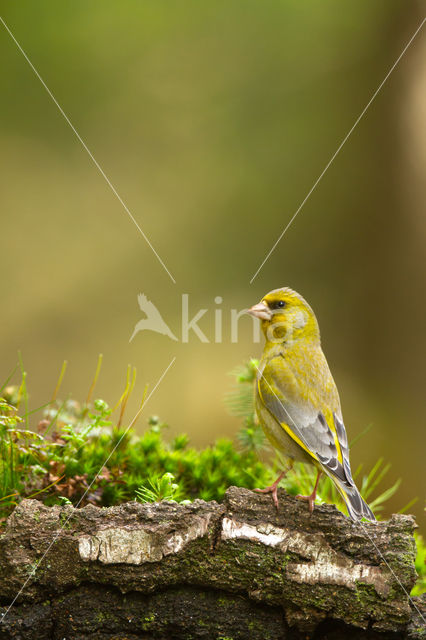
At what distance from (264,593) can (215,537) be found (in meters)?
0.20

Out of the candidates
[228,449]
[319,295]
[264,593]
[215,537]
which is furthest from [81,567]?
[319,295]

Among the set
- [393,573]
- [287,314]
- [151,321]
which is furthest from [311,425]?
[151,321]

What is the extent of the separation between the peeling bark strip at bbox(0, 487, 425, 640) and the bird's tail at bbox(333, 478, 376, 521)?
231 millimetres

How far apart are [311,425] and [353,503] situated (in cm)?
29

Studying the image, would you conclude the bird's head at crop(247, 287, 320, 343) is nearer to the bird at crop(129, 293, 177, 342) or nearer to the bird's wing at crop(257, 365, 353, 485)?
the bird's wing at crop(257, 365, 353, 485)

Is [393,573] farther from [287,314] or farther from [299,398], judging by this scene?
[287,314]

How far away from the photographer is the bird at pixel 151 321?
551cm

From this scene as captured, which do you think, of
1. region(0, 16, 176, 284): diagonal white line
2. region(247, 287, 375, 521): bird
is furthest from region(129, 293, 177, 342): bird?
region(247, 287, 375, 521): bird

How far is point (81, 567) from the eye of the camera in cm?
189

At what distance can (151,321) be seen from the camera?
565 centimetres

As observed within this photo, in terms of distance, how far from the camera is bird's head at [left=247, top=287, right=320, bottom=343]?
267cm

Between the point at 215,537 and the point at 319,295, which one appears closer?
the point at 215,537

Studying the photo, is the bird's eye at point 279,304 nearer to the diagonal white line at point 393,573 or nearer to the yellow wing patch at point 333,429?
the yellow wing patch at point 333,429

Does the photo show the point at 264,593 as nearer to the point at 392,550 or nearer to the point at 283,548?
the point at 283,548
